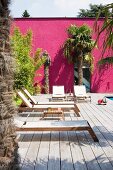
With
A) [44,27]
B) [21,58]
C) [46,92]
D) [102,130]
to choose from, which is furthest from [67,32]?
[102,130]

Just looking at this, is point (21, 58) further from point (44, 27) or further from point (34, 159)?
point (34, 159)

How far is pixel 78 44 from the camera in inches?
877

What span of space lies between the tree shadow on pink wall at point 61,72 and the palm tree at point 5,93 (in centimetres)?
2039

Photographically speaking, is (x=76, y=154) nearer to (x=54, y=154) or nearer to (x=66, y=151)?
(x=66, y=151)

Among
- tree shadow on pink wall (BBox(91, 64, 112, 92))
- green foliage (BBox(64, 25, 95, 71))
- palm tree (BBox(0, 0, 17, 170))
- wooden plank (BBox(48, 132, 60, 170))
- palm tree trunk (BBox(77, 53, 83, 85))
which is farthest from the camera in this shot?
tree shadow on pink wall (BBox(91, 64, 112, 92))

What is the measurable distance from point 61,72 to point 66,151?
1794 cm

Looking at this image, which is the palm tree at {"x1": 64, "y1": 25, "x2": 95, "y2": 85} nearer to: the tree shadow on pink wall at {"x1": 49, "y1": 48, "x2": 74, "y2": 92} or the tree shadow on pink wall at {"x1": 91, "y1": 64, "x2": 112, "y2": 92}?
the tree shadow on pink wall at {"x1": 49, "y1": 48, "x2": 74, "y2": 92}

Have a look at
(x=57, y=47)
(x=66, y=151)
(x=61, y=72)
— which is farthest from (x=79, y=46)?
(x=66, y=151)

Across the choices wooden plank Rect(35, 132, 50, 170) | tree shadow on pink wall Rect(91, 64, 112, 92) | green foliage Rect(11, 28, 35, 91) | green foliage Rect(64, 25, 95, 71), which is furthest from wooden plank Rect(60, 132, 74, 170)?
tree shadow on pink wall Rect(91, 64, 112, 92)

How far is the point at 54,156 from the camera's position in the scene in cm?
611

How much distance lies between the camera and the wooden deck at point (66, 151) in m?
5.54

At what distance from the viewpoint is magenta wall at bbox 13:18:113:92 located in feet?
79.4

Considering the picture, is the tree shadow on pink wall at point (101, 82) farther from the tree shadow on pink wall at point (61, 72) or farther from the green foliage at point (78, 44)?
the green foliage at point (78, 44)

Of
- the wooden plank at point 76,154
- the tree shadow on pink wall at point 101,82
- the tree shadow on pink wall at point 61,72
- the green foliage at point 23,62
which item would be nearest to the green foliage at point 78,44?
the tree shadow on pink wall at point 61,72
